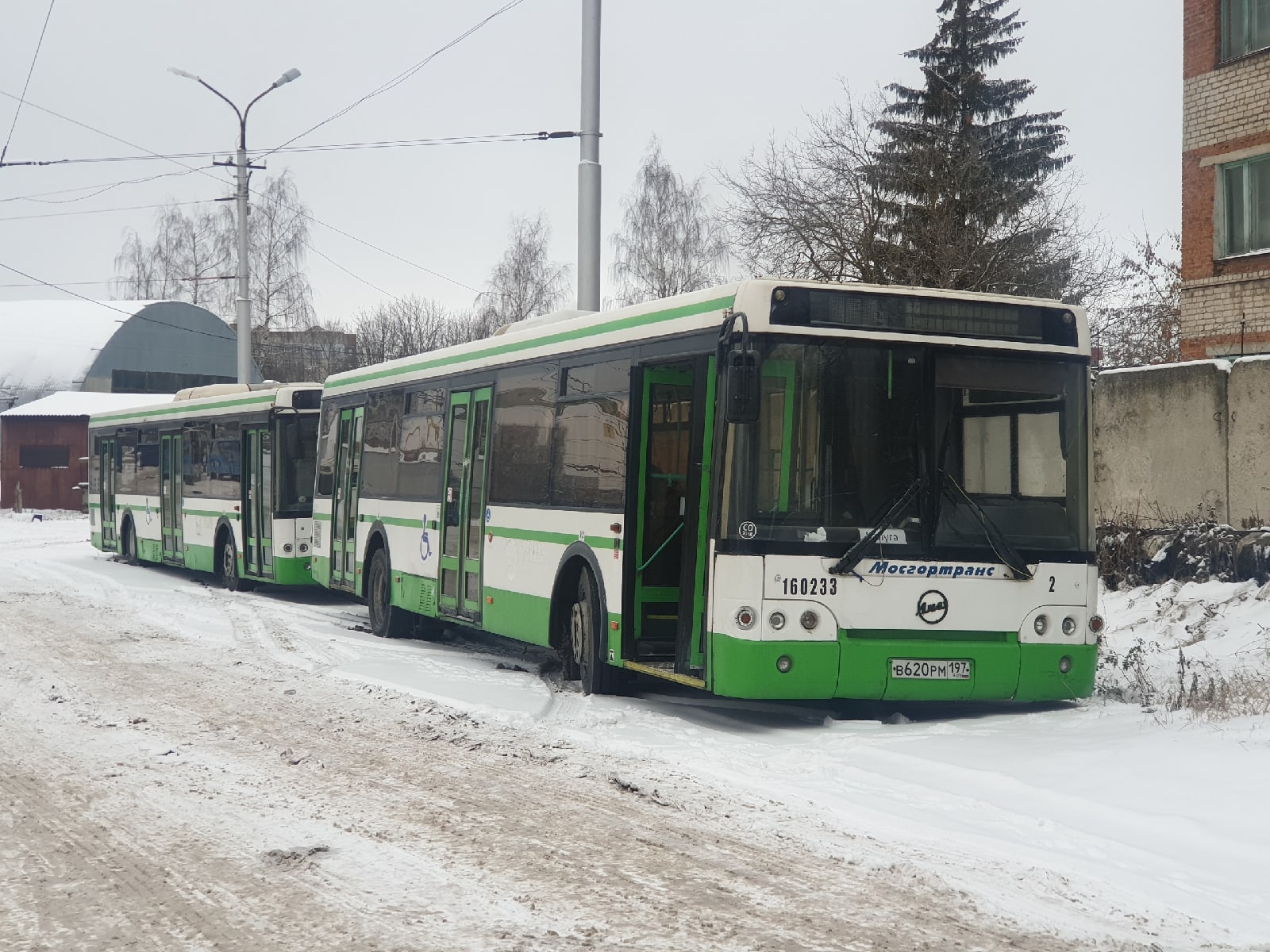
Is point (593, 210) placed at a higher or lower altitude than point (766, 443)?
higher

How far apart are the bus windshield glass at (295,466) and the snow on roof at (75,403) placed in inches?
1366

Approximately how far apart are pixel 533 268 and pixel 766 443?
6364cm

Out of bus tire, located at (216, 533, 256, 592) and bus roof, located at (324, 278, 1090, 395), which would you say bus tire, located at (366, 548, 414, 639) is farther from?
bus tire, located at (216, 533, 256, 592)

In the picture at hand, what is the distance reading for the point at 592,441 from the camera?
1176 centimetres

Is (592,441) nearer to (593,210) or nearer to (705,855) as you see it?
(705,855)

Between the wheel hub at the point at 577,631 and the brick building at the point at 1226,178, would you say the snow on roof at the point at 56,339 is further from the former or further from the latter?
the wheel hub at the point at 577,631

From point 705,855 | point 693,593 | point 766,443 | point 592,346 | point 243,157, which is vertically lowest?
point 705,855

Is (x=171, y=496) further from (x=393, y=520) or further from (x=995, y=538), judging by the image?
(x=995, y=538)

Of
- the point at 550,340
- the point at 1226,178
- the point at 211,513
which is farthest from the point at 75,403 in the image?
the point at 550,340

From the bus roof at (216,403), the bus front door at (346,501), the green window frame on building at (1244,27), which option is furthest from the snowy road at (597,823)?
the green window frame on building at (1244,27)

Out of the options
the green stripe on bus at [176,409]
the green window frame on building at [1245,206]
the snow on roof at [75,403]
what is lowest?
the green stripe on bus at [176,409]

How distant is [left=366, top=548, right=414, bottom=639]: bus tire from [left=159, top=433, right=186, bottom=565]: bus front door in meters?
9.35

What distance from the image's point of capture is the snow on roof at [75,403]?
56.3 metres

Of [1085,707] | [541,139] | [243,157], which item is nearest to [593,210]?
[541,139]
